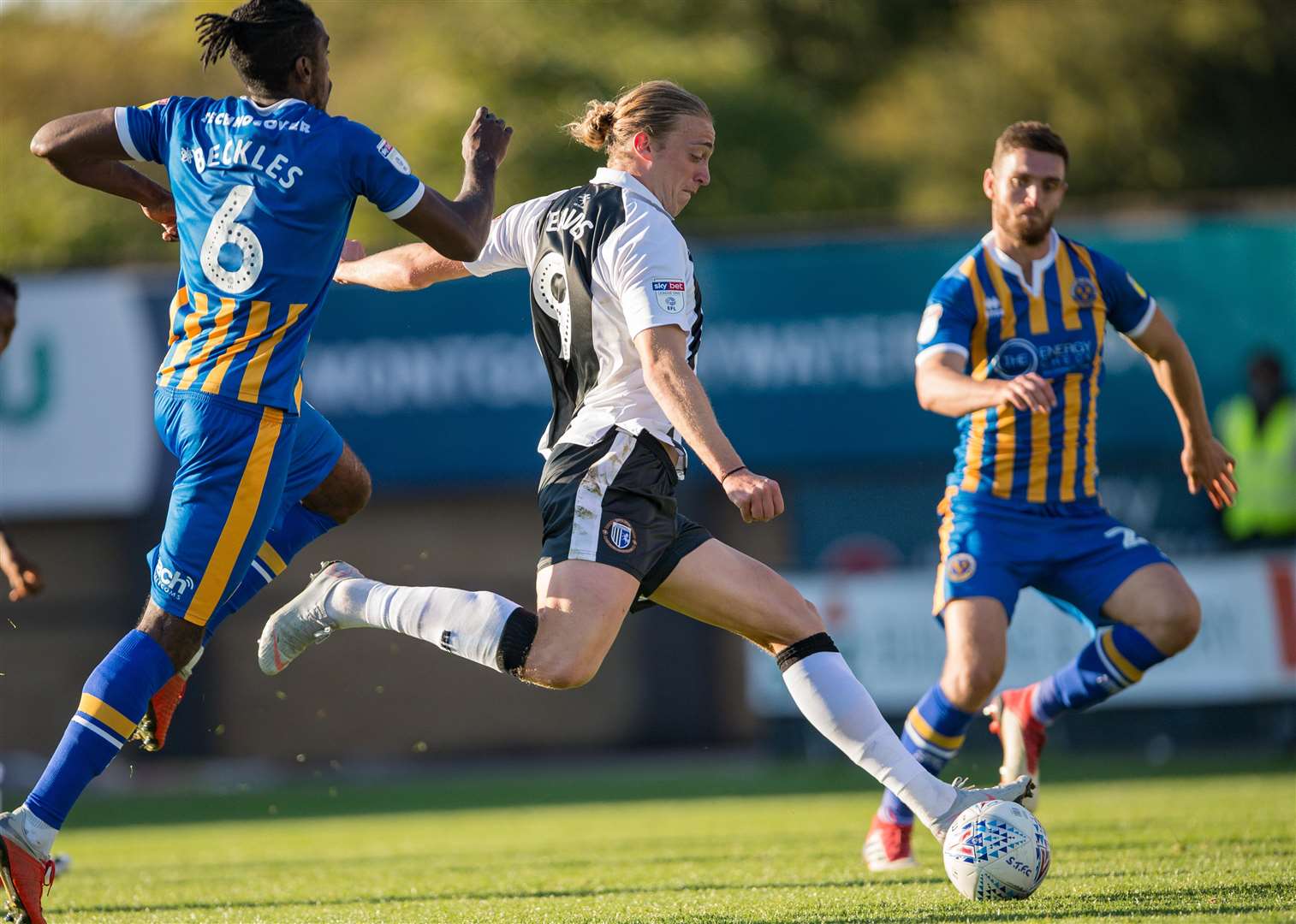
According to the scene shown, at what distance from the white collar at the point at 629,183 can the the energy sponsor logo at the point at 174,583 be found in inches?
70.0

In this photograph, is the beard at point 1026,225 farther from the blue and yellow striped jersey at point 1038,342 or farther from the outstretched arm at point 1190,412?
the outstretched arm at point 1190,412

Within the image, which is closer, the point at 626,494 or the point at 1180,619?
the point at 626,494

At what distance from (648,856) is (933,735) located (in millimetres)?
1490

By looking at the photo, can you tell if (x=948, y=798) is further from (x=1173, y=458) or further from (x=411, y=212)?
(x=1173, y=458)

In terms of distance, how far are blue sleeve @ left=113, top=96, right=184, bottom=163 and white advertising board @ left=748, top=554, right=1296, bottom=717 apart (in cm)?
798

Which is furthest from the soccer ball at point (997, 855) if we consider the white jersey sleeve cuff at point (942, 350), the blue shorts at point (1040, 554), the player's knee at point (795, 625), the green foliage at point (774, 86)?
the green foliage at point (774, 86)

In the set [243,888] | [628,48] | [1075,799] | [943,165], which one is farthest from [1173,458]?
[943,165]

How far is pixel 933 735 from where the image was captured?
6316 mm

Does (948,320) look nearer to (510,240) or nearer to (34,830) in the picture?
(510,240)

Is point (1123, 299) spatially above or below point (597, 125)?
below

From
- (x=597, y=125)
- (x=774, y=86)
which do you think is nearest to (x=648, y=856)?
(x=597, y=125)

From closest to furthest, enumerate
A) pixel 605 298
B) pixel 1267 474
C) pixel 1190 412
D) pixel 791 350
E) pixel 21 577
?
pixel 605 298 < pixel 21 577 < pixel 1190 412 < pixel 1267 474 < pixel 791 350

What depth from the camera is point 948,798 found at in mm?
5059

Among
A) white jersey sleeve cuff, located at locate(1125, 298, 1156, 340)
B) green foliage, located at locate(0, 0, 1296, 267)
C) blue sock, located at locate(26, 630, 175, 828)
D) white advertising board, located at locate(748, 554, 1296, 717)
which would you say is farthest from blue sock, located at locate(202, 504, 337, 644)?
green foliage, located at locate(0, 0, 1296, 267)
